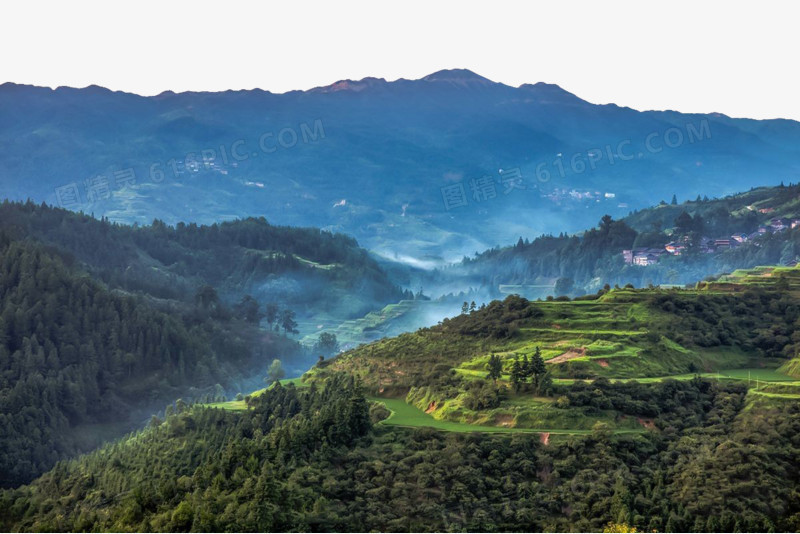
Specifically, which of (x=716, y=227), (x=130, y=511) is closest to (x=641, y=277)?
(x=716, y=227)

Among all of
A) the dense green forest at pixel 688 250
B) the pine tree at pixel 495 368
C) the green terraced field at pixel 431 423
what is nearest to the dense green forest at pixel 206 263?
the dense green forest at pixel 688 250

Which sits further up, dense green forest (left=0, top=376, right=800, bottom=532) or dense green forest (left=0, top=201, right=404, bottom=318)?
dense green forest (left=0, top=376, right=800, bottom=532)

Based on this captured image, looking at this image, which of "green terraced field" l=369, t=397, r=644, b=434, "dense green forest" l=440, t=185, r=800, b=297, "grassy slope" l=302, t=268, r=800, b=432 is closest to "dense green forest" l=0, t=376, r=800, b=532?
"green terraced field" l=369, t=397, r=644, b=434

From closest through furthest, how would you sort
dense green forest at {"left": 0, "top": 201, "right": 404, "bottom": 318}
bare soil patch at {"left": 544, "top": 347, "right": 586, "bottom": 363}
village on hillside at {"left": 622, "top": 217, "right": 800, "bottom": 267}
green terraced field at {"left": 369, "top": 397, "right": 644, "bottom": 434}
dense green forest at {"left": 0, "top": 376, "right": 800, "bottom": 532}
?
dense green forest at {"left": 0, "top": 376, "right": 800, "bottom": 532} < green terraced field at {"left": 369, "top": 397, "right": 644, "bottom": 434} < bare soil patch at {"left": 544, "top": 347, "right": 586, "bottom": 363} < dense green forest at {"left": 0, "top": 201, "right": 404, "bottom": 318} < village on hillside at {"left": 622, "top": 217, "right": 800, "bottom": 267}

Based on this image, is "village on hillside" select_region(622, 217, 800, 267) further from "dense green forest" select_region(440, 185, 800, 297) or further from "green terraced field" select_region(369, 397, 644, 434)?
"green terraced field" select_region(369, 397, 644, 434)

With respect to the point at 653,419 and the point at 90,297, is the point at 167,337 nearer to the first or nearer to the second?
the point at 90,297

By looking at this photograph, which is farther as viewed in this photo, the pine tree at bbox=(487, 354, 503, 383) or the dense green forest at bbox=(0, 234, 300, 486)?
the dense green forest at bbox=(0, 234, 300, 486)

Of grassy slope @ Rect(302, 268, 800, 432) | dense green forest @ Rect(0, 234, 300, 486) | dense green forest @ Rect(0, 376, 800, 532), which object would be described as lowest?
dense green forest @ Rect(0, 234, 300, 486)
